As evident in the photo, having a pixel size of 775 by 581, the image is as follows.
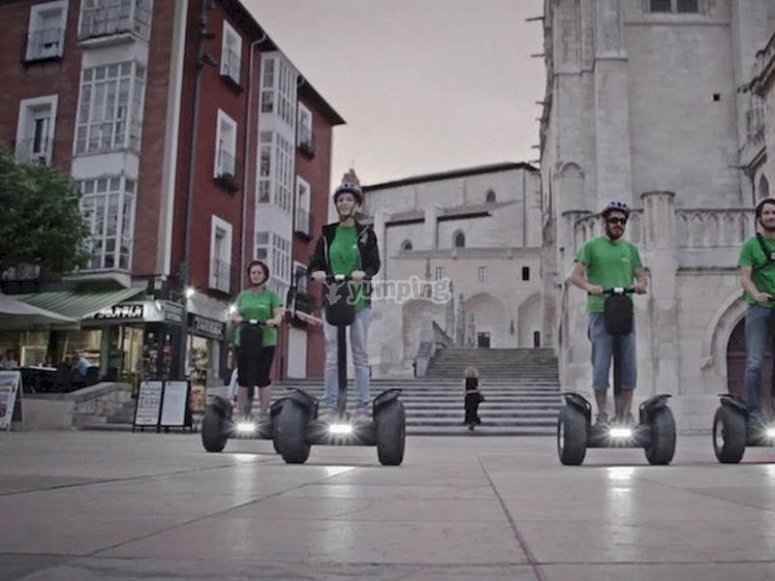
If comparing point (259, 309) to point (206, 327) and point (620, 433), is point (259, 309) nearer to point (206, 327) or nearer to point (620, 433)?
point (620, 433)

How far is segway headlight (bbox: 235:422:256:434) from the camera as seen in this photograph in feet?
25.1

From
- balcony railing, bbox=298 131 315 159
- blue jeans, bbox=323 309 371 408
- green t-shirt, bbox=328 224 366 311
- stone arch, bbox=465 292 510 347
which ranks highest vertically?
balcony railing, bbox=298 131 315 159

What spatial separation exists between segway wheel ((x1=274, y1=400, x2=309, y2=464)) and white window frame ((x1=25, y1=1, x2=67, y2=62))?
956 inches

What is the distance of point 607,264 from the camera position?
6703mm

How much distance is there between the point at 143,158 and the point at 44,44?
611 cm

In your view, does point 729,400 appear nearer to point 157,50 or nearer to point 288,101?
point 157,50

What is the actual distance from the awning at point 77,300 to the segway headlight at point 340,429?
17.9 m

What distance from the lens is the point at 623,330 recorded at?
6457 mm

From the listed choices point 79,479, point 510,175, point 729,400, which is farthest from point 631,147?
point 510,175

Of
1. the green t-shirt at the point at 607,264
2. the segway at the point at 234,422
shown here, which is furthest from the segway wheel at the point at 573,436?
the segway at the point at 234,422

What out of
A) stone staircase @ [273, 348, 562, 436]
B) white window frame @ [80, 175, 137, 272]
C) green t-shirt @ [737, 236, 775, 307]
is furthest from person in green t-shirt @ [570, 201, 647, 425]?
white window frame @ [80, 175, 137, 272]

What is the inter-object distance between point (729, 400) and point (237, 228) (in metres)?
24.2

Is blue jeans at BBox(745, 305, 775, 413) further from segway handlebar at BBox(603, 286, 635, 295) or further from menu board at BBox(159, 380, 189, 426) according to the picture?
menu board at BBox(159, 380, 189, 426)

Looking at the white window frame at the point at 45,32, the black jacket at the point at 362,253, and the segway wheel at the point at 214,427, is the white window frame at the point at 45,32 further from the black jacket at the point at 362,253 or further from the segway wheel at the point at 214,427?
the black jacket at the point at 362,253
